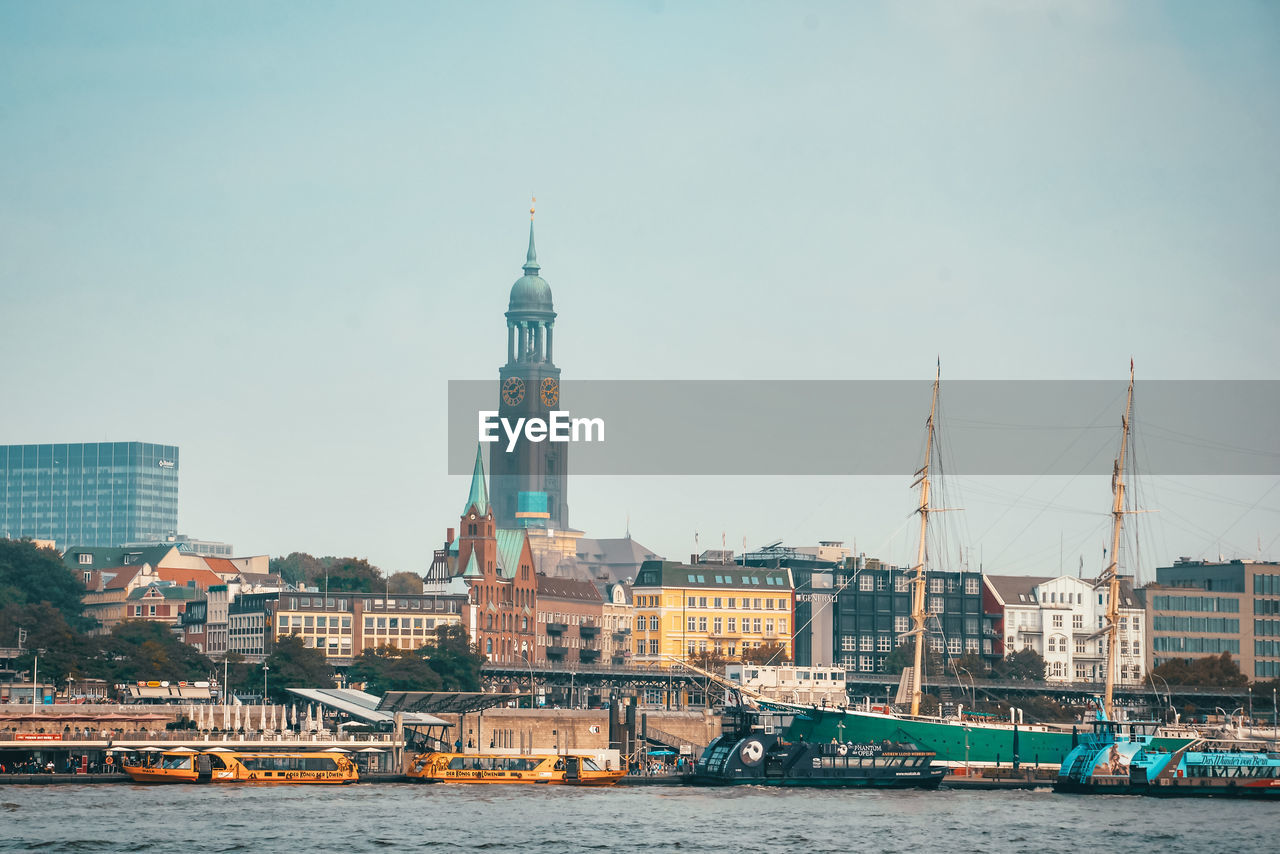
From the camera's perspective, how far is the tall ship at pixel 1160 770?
152375 mm

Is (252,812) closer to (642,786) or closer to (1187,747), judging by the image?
(642,786)

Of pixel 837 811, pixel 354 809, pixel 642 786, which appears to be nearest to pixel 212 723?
pixel 642 786

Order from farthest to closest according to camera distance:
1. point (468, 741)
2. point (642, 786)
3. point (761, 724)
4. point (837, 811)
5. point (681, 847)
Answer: point (468, 741) < point (761, 724) < point (642, 786) < point (837, 811) < point (681, 847)

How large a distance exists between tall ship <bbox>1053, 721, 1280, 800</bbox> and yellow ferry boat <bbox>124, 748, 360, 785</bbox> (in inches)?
1868

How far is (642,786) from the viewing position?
6161 inches

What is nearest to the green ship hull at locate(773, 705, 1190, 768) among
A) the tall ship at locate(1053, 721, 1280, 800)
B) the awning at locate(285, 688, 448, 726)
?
the tall ship at locate(1053, 721, 1280, 800)

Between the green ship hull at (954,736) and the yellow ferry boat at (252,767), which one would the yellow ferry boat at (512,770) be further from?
the green ship hull at (954,736)

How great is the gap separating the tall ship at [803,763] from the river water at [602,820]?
427cm

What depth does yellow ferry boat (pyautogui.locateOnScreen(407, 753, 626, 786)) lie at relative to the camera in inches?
6122

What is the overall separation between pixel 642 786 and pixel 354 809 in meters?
30.6

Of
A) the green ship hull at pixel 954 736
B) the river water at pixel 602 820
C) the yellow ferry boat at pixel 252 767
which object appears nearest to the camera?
the river water at pixel 602 820

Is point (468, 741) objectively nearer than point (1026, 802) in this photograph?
No

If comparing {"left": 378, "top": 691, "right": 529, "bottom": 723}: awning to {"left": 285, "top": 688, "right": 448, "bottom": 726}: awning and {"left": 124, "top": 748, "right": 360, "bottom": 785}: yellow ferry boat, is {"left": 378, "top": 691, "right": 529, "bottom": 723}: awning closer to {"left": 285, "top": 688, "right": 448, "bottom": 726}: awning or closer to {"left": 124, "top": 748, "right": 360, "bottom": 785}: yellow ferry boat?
{"left": 285, "top": 688, "right": 448, "bottom": 726}: awning

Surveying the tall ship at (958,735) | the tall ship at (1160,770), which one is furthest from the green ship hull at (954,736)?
the tall ship at (1160,770)
